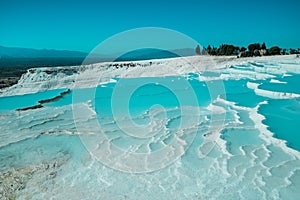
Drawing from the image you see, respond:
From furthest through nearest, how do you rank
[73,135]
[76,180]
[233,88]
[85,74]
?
[85,74]
[233,88]
[73,135]
[76,180]

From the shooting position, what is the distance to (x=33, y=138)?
8.31 m

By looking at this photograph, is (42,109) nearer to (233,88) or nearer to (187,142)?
(187,142)

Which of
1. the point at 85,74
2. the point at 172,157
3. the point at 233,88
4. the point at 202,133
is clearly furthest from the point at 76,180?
the point at 85,74

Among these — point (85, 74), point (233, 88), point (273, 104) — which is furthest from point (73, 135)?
point (85, 74)

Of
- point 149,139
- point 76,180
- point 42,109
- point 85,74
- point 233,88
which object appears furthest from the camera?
point 85,74

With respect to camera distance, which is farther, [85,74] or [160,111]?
[85,74]

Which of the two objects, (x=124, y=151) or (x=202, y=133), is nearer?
(x=124, y=151)

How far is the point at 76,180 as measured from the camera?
5477 millimetres

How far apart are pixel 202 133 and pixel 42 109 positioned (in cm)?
857

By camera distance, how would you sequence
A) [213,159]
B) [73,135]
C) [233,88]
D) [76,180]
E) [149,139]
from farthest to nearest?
1. [233,88]
2. [73,135]
3. [149,139]
4. [213,159]
5. [76,180]

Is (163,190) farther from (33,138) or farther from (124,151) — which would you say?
(33,138)

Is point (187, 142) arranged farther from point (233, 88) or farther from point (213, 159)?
point (233, 88)

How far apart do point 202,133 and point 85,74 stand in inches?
788

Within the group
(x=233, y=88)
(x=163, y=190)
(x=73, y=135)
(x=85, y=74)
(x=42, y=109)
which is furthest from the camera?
(x=85, y=74)
